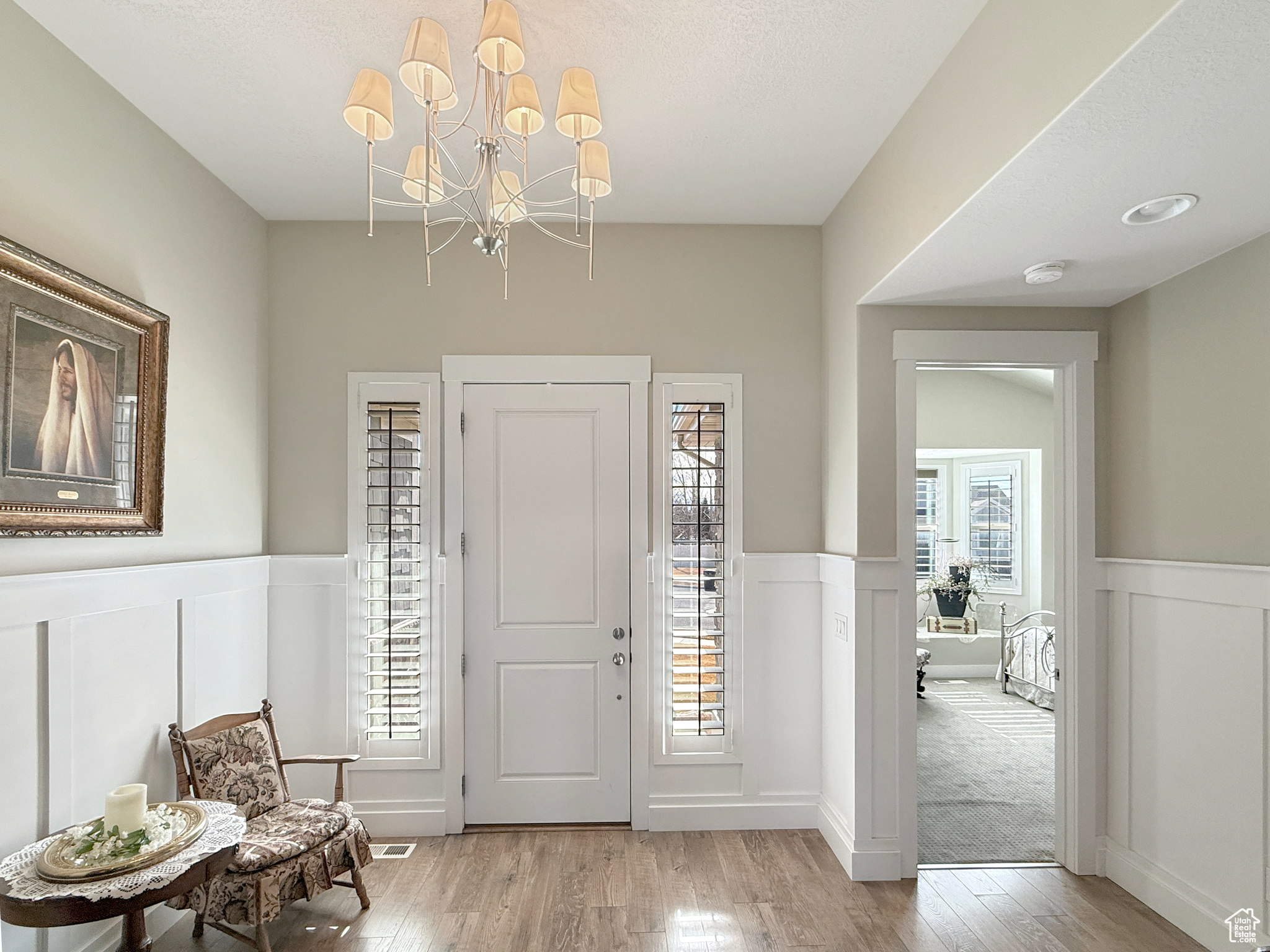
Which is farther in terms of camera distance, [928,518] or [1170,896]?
[928,518]

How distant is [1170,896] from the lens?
9.54 feet

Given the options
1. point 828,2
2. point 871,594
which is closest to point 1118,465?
point 871,594

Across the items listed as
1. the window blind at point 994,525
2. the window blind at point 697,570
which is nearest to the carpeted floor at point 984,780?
the window blind at point 697,570

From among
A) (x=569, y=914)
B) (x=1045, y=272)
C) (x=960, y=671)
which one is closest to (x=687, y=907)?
(x=569, y=914)

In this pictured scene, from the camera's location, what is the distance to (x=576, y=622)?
12.5 feet

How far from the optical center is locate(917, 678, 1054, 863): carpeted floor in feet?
11.8

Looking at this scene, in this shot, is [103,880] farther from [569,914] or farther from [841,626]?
[841,626]

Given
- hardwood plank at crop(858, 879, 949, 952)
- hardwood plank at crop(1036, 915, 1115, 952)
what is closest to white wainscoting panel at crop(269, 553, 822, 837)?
hardwood plank at crop(858, 879, 949, 952)

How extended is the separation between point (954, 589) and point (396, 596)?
230 inches

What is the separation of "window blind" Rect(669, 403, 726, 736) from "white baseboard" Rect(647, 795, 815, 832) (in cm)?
34

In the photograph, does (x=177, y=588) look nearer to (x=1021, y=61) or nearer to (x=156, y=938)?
(x=156, y=938)

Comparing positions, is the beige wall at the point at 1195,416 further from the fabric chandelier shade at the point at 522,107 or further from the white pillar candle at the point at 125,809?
the white pillar candle at the point at 125,809

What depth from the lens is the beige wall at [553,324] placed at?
149 inches

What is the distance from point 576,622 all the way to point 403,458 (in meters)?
1.17
